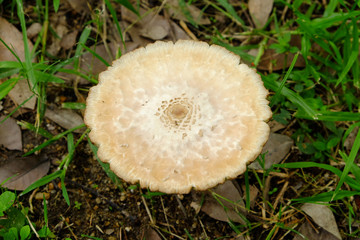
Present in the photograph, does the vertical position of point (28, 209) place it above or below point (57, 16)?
below

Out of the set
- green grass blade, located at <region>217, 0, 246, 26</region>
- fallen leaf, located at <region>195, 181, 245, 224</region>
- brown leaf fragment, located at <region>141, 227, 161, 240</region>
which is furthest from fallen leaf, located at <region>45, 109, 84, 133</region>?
green grass blade, located at <region>217, 0, 246, 26</region>

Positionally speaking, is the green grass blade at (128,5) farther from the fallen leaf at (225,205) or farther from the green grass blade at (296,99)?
the fallen leaf at (225,205)

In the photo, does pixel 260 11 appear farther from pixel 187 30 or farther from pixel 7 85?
pixel 7 85

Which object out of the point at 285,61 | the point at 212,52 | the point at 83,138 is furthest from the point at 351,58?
the point at 83,138

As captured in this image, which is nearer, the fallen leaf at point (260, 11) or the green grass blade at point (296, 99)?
the green grass blade at point (296, 99)

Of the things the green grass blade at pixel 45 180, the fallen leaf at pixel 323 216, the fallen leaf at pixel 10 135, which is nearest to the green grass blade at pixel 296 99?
the fallen leaf at pixel 323 216

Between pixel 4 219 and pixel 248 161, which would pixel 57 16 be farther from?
pixel 248 161
